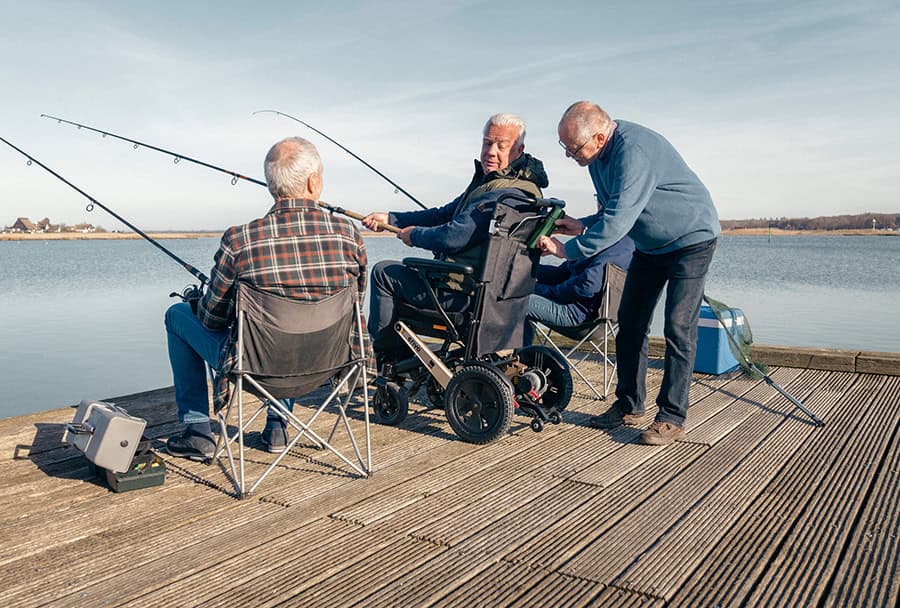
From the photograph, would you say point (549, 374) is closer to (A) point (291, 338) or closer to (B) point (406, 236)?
(B) point (406, 236)

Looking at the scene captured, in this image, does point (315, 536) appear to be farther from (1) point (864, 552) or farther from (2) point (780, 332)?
(2) point (780, 332)

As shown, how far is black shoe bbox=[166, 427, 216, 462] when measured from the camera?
3.14 m

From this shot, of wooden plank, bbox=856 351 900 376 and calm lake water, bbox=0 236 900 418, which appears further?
calm lake water, bbox=0 236 900 418

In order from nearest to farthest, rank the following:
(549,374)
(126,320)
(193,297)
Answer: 1. (193,297)
2. (549,374)
3. (126,320)

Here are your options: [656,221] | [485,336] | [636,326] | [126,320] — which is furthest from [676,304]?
[126,320]

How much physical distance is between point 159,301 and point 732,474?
616 inches

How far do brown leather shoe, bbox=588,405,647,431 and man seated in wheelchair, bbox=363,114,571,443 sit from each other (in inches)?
8.6

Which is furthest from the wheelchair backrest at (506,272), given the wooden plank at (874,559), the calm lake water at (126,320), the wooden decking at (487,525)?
the calm lake water at (126,320)

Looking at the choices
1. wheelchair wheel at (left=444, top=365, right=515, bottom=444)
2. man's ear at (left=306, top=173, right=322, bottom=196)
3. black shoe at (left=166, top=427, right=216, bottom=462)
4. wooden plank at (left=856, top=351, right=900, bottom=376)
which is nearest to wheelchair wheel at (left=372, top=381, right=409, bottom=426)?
wheelchair wheel at (left=444, top=365, right=515, bottom=444)

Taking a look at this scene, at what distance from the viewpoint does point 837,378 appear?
483 cm

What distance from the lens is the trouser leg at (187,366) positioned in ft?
10.1

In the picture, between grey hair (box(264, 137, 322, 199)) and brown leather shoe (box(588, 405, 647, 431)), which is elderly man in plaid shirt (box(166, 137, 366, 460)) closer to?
grey hair (box(264, 137, 322, 199))

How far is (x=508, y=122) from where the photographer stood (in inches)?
143

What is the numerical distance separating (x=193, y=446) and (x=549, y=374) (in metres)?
1.75
